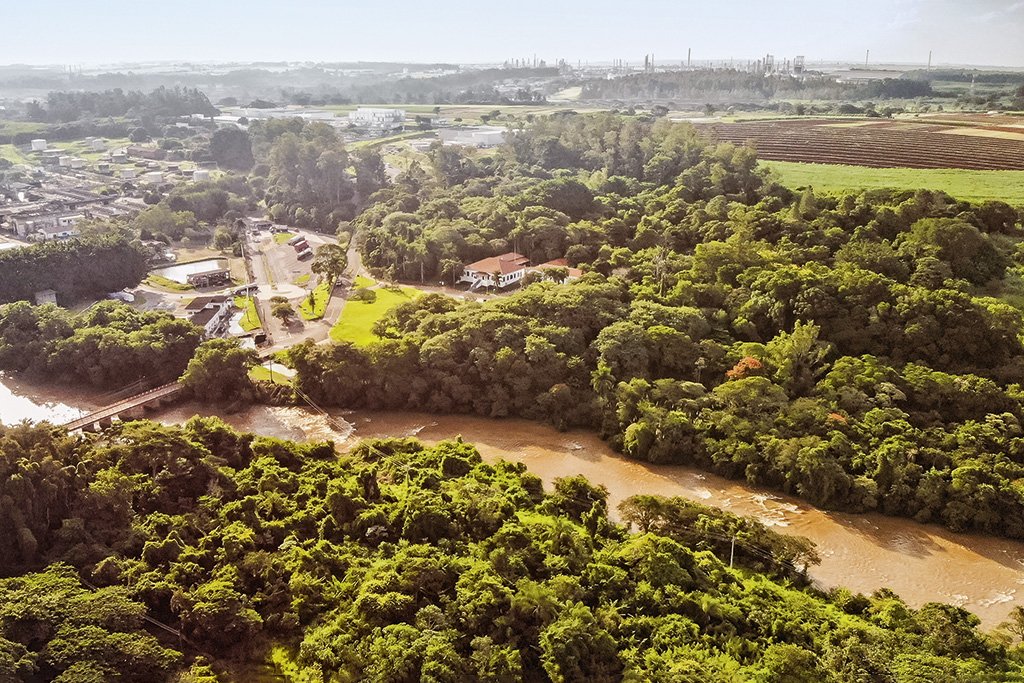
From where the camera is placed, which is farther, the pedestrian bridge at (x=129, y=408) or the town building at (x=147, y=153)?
the town building at (x=147, y=153)

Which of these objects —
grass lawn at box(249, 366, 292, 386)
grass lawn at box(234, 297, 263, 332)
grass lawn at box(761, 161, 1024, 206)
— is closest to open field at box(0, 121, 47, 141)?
grass lawn at box(234, 297, 263, 332)

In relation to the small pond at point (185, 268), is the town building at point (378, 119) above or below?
above

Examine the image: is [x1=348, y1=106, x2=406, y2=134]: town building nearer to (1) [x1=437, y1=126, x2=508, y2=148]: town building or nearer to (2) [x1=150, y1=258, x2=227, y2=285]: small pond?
(1) [x1=437, y1=126, x2=508, y2=148]: town building

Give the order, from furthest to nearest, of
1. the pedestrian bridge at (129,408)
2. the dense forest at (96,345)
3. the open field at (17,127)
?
the open field at (17,127) < the dense forest at (96,345) < the pedestrian bridge at (129,408)

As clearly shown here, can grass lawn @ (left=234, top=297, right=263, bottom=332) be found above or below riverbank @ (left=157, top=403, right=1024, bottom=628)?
above

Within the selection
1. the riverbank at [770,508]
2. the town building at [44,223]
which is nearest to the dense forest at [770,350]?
the riverbank at [770,508]

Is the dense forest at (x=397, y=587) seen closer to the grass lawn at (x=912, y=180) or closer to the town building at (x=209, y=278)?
the town building at (x=209, y=278)

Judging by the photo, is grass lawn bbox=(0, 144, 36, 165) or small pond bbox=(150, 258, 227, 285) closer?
small pond bbox=(150, 258, 227, 285)
